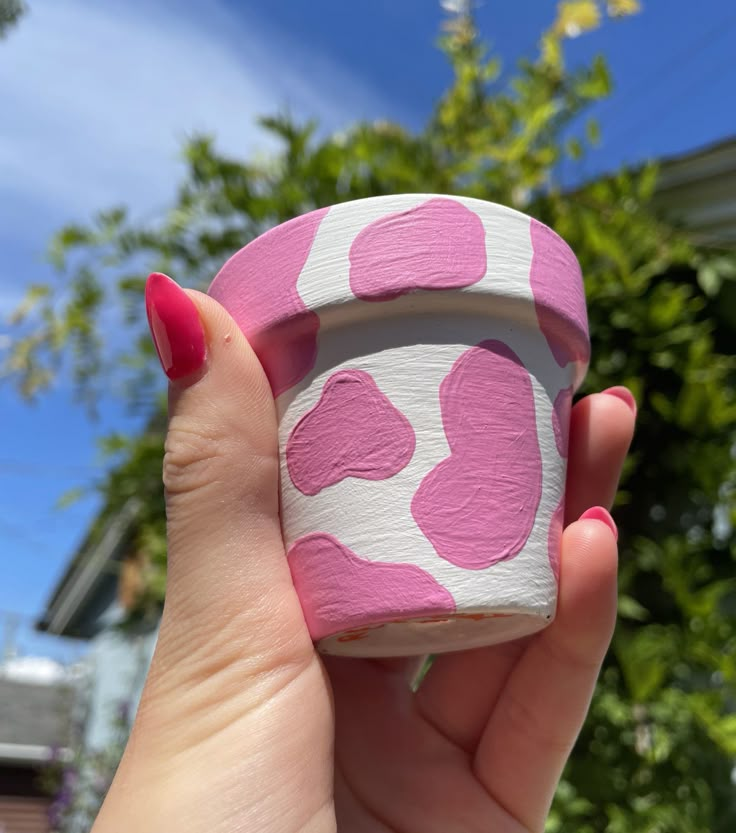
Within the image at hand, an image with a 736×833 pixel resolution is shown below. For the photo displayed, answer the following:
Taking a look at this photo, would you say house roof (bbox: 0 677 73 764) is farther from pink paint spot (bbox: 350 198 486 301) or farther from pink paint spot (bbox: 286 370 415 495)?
pink paint spot (bbox: 350 198 486 301)

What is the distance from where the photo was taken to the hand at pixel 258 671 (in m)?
0.84

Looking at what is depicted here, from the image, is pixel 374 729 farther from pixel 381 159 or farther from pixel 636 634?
pixel 381 159

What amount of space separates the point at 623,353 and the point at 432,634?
1.50 m

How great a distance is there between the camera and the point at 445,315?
92cm

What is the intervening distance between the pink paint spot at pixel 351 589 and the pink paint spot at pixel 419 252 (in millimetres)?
312

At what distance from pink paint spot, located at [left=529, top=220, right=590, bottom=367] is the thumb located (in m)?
0.37

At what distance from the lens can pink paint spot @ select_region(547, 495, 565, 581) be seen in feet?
3.16

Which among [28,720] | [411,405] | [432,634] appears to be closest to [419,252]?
[411,405]

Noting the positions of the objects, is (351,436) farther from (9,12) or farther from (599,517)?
(9,12)

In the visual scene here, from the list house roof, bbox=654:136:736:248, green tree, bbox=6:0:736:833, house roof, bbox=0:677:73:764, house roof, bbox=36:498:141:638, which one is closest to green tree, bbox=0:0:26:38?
green tree, bbox=6:0:736:833

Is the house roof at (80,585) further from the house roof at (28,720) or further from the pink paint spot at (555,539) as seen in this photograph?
the pink paint spot at (555,539)

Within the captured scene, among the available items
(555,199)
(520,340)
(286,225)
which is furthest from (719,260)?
(286,225)

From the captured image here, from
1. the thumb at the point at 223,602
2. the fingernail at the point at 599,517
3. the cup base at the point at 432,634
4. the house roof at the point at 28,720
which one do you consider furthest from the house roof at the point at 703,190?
the house roof at the point at 28,720

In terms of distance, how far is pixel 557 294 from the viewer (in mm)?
965
